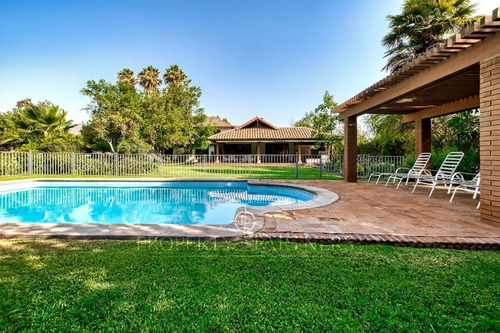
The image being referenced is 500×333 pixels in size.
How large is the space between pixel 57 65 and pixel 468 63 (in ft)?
64.7

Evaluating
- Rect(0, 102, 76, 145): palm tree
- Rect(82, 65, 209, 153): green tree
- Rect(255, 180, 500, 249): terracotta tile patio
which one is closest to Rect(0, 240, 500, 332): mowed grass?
Rect(255, 180, 500, 249): terracotta tile patio

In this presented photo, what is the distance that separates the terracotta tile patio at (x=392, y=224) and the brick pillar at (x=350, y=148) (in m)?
4.75

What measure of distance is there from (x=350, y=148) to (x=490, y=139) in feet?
21.5

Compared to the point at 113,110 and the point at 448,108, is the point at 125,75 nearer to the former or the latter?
the point at 113,110

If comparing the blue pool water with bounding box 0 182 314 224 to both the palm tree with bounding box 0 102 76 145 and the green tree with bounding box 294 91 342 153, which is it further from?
the palm tree with bounding box 0 102 76 145

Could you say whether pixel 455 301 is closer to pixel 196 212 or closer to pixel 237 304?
pixel 237 304

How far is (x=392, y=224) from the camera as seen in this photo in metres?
4.22

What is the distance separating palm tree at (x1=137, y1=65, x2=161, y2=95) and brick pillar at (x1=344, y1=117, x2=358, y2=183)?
102 feet

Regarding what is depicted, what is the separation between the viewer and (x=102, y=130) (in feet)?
67.3

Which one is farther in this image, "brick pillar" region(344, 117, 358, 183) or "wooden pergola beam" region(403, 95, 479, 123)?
"brick pillar" region(344, 117, 358, 183)

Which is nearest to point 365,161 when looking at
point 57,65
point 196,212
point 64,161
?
→ point 196,212

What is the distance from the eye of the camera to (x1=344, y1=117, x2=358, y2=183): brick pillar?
10.7 meters

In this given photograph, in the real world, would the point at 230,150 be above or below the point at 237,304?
above

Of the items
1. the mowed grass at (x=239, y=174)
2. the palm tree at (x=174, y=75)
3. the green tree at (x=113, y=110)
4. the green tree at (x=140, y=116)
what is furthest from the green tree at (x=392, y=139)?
the palm tree at (x=174, y=75)
